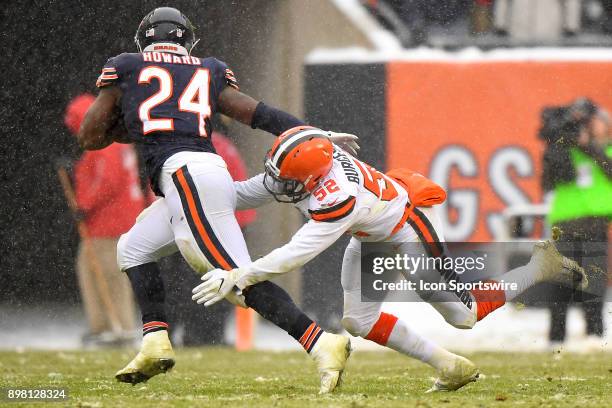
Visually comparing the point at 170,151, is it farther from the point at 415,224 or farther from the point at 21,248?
the point at 21,248

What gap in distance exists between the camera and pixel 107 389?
4.68 m

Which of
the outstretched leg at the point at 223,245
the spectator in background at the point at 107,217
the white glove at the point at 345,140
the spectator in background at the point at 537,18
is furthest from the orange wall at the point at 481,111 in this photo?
the outstretched leg at the point at 223,245

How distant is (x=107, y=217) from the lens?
760 centimetres

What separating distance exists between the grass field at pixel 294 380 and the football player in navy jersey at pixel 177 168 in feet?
0.78

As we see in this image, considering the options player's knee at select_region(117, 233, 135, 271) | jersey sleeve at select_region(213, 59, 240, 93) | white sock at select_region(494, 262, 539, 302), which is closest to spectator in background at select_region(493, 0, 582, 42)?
white sock at select_region(494, 262, 539, 302)

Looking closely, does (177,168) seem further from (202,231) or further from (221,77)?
(221,77)

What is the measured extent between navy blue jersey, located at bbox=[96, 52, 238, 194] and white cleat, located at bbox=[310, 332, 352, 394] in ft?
2.93

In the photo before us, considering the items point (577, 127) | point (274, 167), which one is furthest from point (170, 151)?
point (577, 127)

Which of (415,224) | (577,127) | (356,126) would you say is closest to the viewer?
(415,224)

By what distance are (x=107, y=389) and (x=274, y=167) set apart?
1089 mm

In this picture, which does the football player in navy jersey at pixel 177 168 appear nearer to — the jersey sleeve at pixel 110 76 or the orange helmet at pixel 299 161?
the jersey sleeve at pixel 110 76

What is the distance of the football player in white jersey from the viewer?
4.29 m

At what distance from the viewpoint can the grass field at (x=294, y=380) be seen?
13.5ft

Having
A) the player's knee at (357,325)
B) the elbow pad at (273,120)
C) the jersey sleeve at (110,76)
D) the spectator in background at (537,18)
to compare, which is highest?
the spectator in background at (537,18)
